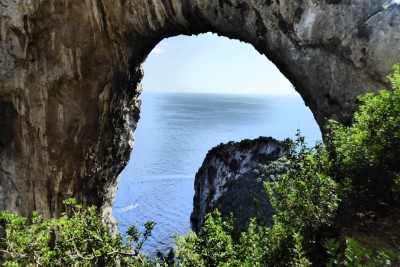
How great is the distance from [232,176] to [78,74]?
A: 11.1m

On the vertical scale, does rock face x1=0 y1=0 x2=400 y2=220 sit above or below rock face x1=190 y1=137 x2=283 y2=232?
above

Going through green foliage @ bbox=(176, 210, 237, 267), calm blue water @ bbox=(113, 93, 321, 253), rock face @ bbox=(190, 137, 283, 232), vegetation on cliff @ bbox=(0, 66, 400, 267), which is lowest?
calm blue water @ bbox=(113, 93, 321, 253)

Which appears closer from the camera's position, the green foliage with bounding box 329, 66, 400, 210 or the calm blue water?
the green foliage with bounding box 329, 66, 400, 210

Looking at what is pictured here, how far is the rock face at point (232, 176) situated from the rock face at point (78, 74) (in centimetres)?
666

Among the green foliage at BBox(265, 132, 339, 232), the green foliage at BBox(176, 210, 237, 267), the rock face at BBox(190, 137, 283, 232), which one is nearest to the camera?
the green foliage at BBox(265, 132, 339, 232)

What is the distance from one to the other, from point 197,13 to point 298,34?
537 centimetres

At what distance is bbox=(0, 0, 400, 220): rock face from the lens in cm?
1462

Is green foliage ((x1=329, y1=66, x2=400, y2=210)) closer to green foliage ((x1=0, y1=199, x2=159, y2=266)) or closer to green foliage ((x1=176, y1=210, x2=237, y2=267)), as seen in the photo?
green foliage ((x1=176, y1=210, x2=237, y2=267))

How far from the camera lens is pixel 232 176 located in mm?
21453

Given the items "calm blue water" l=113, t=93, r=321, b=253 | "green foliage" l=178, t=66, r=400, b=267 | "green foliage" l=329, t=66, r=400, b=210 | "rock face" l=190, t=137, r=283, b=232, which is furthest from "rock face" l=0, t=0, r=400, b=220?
"calm blue water" l=113, t=93, r=321, b=253

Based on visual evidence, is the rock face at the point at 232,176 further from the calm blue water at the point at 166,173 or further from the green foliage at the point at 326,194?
the green foliage at the point at 326,194

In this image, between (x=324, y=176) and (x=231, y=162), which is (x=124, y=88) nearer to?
(x=231, y=162)

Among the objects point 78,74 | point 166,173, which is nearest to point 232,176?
point 78,74

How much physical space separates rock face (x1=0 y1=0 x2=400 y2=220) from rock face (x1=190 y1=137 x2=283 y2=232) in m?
6.66
